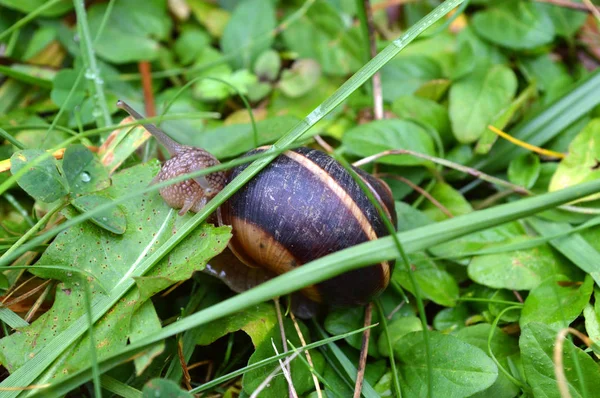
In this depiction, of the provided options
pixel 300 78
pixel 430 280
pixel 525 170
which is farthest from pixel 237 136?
pixel 525 170

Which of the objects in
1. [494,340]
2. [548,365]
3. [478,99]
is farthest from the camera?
[478,99]

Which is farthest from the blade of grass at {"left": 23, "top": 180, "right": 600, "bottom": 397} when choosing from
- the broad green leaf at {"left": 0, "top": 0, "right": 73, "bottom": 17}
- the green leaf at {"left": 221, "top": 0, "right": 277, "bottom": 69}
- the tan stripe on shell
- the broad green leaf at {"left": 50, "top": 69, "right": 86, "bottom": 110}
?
the broad green leaf at {"left": 0, "top": 0, "right": 73, "bottom": 17}

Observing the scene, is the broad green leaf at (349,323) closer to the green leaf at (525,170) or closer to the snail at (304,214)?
the snail at (304,214)

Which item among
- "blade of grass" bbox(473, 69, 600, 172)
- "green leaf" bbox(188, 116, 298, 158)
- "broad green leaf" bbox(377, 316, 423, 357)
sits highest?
"green leaf" bbox(188, 116, 298, 158)

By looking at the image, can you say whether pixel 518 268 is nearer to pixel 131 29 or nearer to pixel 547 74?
pixel 547 74

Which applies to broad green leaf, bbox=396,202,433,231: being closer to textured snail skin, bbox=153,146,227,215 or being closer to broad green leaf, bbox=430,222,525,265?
broad green leaf, bbox=430,222,525,265
